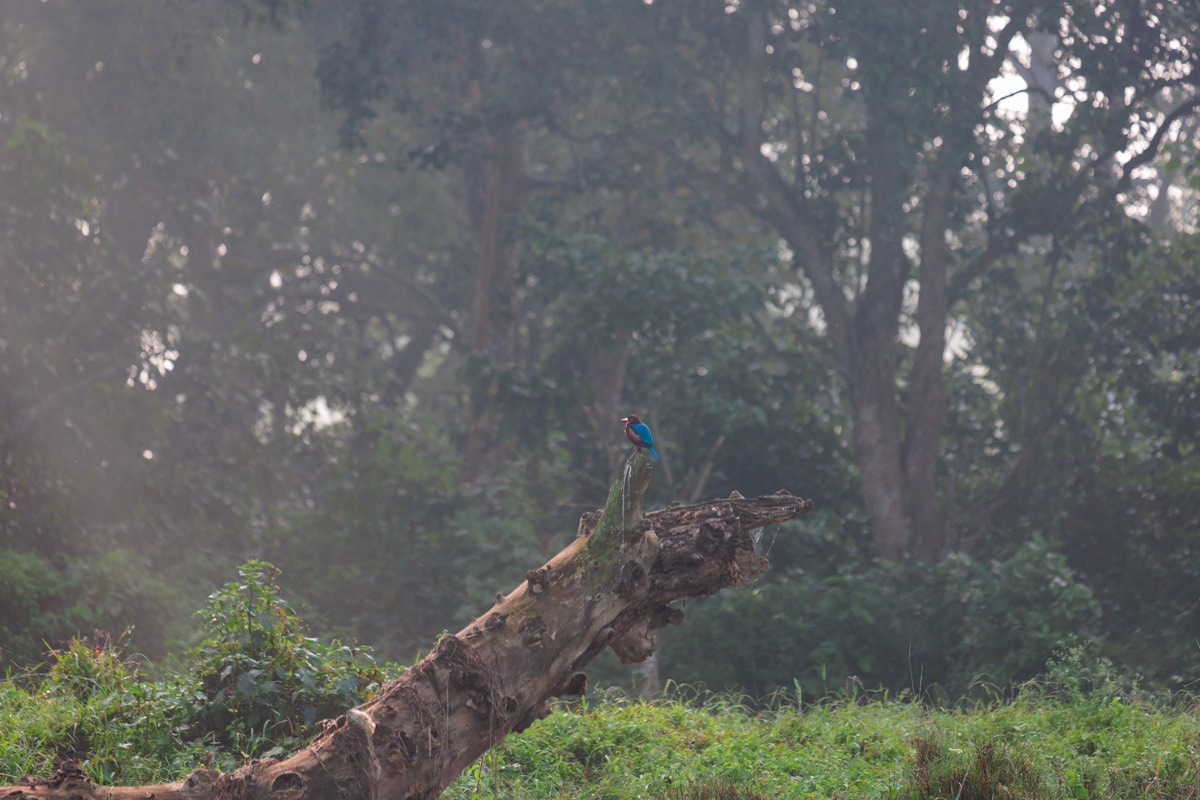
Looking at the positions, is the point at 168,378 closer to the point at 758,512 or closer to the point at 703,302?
the point at 703,302

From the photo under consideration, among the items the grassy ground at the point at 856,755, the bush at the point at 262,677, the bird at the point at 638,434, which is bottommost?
the grassy ground at the point at 856,755

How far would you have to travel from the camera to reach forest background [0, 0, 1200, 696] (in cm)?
1109

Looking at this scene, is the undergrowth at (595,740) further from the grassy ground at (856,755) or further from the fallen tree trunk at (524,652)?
the fallen tree trunk at (524,652)

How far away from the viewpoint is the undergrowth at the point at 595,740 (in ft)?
18.4

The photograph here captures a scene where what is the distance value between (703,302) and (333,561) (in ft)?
16.9

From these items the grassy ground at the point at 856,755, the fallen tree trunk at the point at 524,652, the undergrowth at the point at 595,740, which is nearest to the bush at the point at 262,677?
the undergrowth at the point at 595,740

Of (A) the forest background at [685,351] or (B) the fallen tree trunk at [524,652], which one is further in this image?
(A) the forest background at [685,351]

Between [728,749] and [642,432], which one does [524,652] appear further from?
[728,749]

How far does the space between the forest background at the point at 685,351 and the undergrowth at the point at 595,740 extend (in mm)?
3053

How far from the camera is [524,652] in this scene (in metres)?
4.98

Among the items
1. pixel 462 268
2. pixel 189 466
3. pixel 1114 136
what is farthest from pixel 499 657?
pixel 462 268

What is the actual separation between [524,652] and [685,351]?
8176 mm

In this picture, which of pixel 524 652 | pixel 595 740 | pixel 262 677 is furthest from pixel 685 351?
pixel 524 652

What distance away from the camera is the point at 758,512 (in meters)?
5.37
